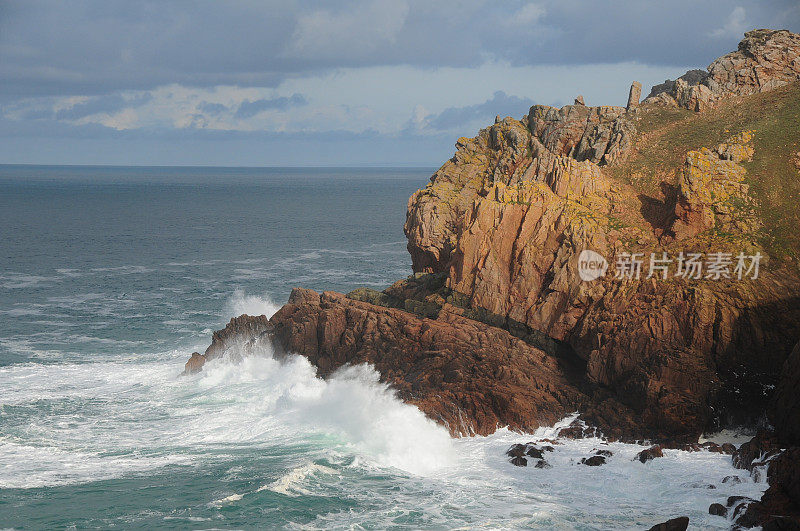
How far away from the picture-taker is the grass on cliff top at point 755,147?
46.3m

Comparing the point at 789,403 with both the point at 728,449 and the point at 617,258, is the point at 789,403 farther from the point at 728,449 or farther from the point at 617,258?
the point at 617,258

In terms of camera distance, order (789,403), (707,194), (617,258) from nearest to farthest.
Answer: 1. (789,403)
2. (617,258)
3. (707,194)

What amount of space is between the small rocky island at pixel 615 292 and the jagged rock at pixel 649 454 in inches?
2.0

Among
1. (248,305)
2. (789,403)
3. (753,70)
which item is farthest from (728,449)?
(248,305)

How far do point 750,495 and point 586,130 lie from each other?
32.3 meters

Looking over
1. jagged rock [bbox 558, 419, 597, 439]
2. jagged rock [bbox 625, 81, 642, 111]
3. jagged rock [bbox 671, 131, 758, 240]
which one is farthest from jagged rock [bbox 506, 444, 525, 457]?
jagged rock [bbox 625, 81, 642, 111]

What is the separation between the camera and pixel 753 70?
5844cm

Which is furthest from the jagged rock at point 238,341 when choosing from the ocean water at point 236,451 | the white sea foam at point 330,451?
the ocean water at point 236,451

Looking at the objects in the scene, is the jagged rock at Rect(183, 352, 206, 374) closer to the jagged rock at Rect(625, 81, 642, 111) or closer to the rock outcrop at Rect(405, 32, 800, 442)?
the rock outcrop at Rect(405, 32, 800, 442)

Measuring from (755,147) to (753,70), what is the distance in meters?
10.8

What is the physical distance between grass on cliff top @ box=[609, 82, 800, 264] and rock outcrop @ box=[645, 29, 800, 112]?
89 centimetres

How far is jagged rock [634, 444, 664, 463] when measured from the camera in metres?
35.3

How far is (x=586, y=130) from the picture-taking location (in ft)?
188

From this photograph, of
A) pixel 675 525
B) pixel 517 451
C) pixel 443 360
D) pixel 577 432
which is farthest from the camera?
pixel 443 360
